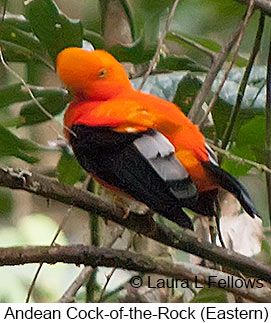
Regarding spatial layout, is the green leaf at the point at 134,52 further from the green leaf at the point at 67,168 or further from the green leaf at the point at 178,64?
the green leaf at the point at 67,168

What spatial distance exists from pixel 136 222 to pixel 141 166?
13cm

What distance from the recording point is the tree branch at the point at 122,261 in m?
0.95

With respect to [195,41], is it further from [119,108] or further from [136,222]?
[136,222]

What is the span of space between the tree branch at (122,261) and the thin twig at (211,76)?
0.93 ft

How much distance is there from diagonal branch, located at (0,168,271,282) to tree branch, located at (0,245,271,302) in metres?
0.03

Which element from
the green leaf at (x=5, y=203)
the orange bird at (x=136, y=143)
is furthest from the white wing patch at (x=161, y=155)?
the green leaf at (x=5, y=203)

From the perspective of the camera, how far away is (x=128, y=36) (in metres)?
1.27

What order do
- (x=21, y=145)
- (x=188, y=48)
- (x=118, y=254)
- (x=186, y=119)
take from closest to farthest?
(x=118, y=254) → (x=186, y=119) → (x=21, y=145) → (x=188, y=48)

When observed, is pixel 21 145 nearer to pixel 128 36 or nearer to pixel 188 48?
pixel 128 36

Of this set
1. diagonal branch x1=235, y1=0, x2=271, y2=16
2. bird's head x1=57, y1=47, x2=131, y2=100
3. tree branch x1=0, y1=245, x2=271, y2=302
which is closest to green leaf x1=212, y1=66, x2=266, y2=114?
diagonal branch x1=235, y1=0, x2=271, y2=16

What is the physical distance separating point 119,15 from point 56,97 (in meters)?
0.20

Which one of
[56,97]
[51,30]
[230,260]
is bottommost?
[230,260]

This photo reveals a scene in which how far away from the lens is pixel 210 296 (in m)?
1.17
